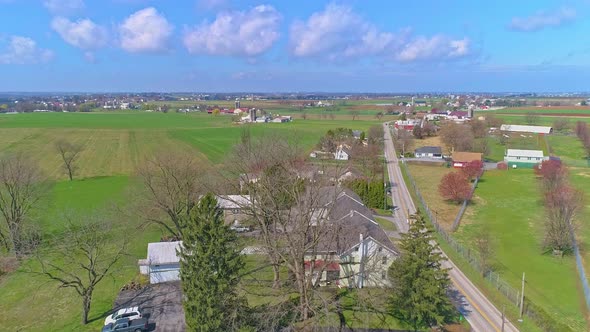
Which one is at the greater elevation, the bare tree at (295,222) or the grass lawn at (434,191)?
the bare tree at (295,222)

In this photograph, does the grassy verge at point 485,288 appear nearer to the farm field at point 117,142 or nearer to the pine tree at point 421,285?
the pine tree at point 421,285

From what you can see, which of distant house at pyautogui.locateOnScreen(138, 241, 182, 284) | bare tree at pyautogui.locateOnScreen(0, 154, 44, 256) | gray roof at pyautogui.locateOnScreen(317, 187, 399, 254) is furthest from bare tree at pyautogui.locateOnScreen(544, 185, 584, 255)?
bare tree at pyautogui.locateOnScreen(0, 154, 44, 256)

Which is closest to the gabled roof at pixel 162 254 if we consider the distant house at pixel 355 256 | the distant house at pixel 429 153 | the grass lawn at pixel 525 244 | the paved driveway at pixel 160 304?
the paved driveway at pixel 160 304

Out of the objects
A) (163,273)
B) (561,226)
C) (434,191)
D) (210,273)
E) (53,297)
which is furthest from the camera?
(434,191)

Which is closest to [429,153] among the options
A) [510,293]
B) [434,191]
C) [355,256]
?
[434,191]

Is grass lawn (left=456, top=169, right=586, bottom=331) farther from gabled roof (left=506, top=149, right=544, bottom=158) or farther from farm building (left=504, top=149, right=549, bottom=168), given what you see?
gabled roof (left=506, top=149, right=544, bottom=158)

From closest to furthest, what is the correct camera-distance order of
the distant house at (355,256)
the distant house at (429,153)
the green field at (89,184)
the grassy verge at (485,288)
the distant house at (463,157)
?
the grassy verge at (485,288) < the green field at (89,184) < the distant house at (355,256) < the distant house at (463,157) < the distant house at (429,153)

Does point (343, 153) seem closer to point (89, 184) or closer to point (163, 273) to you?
point (89, 184)
